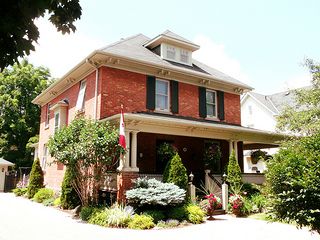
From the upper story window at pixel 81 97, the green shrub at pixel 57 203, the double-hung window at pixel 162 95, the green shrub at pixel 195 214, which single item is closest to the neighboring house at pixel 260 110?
the double-hung window at pixel 162 95

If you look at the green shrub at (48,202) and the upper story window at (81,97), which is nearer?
the green shrub at (48,202)

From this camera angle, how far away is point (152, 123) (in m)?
13.4

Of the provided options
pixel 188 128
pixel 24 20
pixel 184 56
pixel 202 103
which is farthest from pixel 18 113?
pixel 24 20

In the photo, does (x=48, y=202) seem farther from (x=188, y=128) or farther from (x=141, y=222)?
(x=188, y=128)

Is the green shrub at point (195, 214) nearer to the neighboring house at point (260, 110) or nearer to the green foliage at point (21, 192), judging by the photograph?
the green foliage at point (21, 192)

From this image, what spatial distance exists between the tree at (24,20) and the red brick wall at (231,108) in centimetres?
1546

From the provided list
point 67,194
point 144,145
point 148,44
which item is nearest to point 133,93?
point 144,145

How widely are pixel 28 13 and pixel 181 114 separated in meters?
13.5

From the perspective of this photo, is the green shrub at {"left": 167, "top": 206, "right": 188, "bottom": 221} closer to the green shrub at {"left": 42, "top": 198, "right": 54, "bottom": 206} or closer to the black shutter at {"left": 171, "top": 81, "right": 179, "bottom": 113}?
the black shutter at {"left": 171, "top": 81, "right": 179, "bottom": 113}

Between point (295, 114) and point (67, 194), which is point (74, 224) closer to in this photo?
point (67, 194)

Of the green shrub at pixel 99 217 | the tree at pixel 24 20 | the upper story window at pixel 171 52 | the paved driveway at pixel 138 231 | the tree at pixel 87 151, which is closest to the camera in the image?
the tree at pixel 24 20

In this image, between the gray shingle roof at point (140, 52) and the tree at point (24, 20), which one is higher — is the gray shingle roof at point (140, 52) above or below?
above

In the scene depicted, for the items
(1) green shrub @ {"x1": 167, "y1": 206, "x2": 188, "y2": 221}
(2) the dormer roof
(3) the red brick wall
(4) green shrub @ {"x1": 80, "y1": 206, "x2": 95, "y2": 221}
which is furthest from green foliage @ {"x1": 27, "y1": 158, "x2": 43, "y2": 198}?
(3) the red brick wall

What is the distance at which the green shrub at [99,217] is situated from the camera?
35.6 feet
